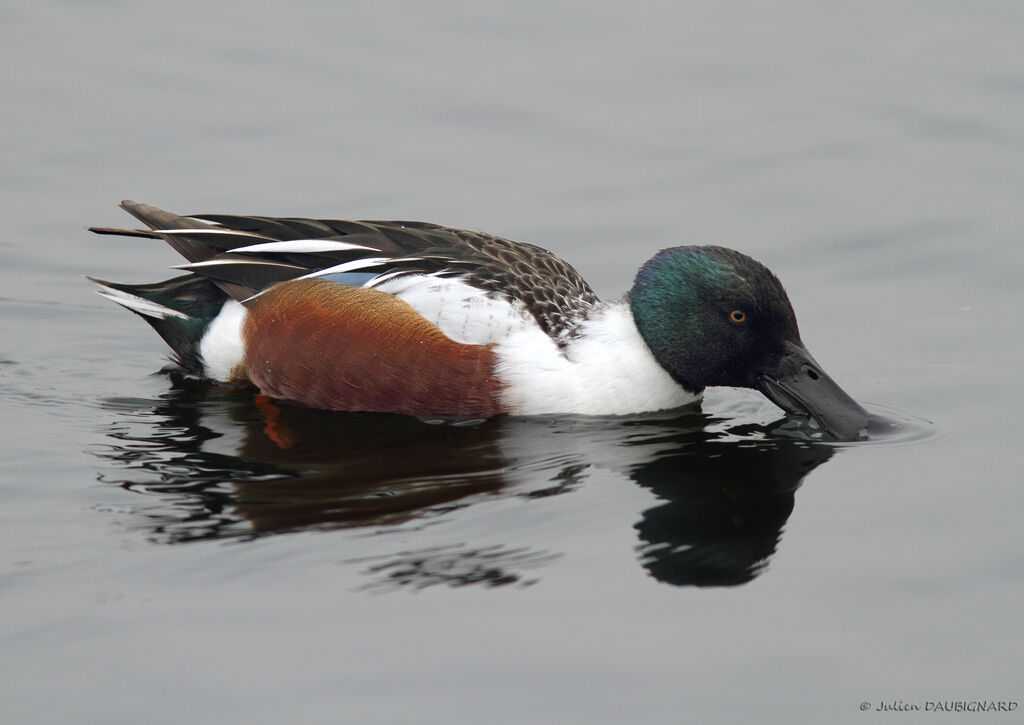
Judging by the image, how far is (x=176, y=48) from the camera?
1062 cm

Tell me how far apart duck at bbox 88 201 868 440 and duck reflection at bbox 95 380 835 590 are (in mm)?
137

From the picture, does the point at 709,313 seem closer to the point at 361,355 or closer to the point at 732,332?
the point at 732,332

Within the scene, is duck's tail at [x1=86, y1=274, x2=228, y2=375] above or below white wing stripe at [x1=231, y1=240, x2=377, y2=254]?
below

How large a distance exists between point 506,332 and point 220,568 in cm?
192

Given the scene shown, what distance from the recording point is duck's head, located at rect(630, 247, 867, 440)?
20.6 ft

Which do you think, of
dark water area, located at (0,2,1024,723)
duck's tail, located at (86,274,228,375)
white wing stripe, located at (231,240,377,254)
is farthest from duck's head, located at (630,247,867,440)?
duck's tail, located at (86,274,228,375)

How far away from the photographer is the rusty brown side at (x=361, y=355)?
20.7 feet

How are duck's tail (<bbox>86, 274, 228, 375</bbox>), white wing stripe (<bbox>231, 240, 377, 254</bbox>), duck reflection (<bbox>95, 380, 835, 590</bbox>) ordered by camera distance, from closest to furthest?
duck reflection (<bbox>95, 380, 835, 590</bbox>) → white wing stripe (<bbox>231, 240, 377, 254</bbox>) → duck's tail (<bbox>86, 274, 228, 375</bbox>)

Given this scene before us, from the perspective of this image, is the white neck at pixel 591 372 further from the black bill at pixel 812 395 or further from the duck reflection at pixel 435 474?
the black bill at pixel 812 395

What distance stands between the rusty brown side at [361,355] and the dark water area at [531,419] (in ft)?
0.37

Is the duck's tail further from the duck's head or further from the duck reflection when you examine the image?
the duck's head

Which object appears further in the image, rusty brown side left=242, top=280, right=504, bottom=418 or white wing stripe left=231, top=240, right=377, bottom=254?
white wing stripe left=231, top=240, right=377, bottom=254

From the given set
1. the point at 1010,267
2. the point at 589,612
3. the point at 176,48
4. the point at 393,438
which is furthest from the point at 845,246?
the point at 176,48

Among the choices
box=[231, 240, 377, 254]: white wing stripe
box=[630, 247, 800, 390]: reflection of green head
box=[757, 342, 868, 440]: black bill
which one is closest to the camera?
box=[757, 342, 868, 440]: black bill
